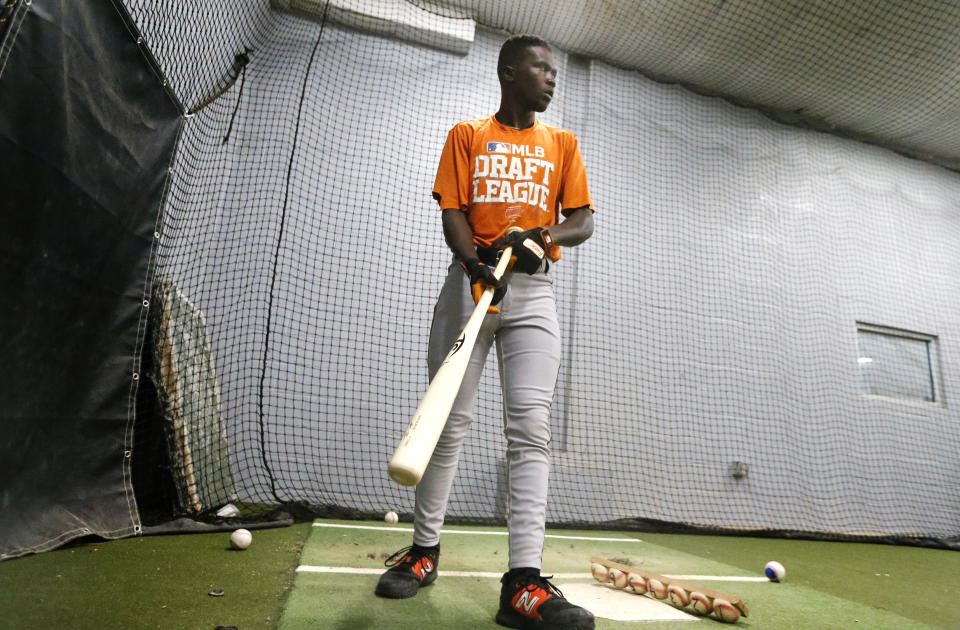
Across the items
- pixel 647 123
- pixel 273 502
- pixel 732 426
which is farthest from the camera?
pixel 647 123

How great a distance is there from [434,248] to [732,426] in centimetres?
302

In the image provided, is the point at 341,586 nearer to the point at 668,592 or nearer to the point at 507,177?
the point at 668,592

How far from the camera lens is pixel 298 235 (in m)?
4.09

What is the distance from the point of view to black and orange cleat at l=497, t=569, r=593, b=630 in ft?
4.35

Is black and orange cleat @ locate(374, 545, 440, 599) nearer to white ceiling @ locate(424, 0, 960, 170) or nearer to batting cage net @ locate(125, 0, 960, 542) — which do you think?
batting cage net @ locate(125, 0, 960, 542)

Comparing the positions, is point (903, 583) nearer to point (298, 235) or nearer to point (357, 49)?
point (298, 235)

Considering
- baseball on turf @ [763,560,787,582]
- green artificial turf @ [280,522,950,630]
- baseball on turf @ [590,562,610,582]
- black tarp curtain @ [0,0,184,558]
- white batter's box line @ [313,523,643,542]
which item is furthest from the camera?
white batter's box line @ [313,523,643,542]

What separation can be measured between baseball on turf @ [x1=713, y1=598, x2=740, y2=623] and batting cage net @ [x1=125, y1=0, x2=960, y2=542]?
7.58 ft

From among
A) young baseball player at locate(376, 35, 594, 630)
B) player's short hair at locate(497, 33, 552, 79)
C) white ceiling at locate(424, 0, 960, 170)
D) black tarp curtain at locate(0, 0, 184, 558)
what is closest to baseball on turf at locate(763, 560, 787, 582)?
young baseball player at locate(376, 35, 594, 630)

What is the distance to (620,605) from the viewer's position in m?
1.76

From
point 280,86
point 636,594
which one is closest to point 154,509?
point 636,594

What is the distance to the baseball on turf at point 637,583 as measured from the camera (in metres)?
1.91

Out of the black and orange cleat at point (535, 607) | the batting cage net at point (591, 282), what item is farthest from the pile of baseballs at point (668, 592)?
the batting cage net at point (591, 282)

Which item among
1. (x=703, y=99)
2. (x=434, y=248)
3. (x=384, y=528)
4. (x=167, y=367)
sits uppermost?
(x=703, y=99)
